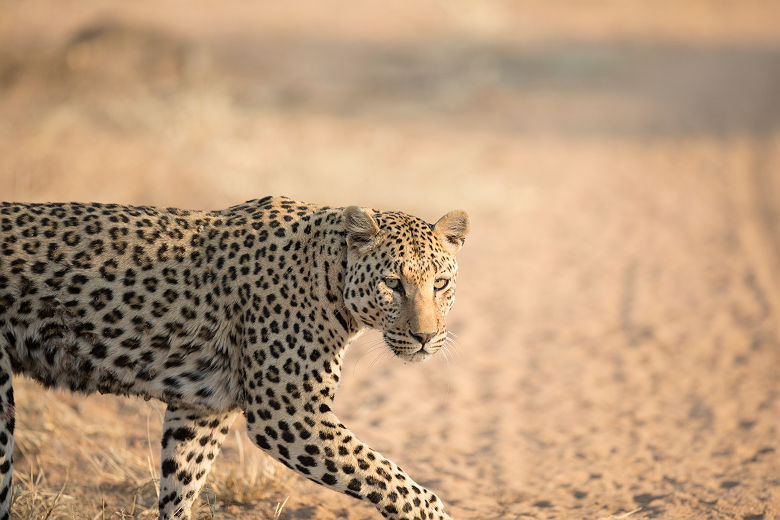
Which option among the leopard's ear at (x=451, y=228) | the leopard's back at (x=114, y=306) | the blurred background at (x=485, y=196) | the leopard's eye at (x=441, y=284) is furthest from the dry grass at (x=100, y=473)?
the leopard's ear at (x=451, y=228)

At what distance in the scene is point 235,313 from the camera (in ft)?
17.9

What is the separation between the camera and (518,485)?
305 inches

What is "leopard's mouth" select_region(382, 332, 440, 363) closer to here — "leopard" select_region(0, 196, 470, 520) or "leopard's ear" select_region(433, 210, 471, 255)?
"leopard" select_region(0, 196, 470, 520)

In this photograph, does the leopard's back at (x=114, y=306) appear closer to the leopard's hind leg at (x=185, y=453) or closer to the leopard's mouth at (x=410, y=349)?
the leopard's hind leg at (x=185, y=453)

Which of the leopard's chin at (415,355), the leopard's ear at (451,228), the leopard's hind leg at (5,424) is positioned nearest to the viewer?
the leopard's hind leg at (5,424)

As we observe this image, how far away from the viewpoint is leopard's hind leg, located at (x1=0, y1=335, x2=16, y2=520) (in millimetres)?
4996

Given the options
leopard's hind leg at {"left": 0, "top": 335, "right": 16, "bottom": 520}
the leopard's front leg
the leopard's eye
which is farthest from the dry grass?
the leopard's eye

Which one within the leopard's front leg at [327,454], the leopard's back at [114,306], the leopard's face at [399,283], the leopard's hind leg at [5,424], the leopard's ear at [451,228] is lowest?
the leopard's hind leg at [5,424]

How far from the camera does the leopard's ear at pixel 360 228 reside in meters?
5.30

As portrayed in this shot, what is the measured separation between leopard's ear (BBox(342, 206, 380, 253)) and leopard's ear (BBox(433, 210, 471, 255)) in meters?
0.43

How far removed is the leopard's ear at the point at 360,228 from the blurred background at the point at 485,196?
198cm

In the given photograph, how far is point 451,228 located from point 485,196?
9.50m

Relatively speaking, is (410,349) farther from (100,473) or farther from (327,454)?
(100,473)

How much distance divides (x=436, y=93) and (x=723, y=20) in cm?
1361
